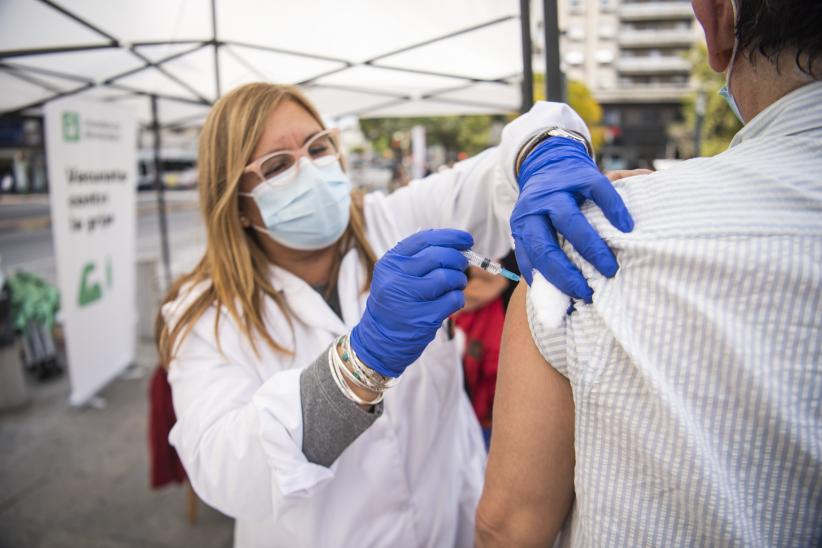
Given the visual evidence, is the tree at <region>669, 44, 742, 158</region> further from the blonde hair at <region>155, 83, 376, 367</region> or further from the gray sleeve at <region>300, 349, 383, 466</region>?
the gray sleeve at <region>300, 349, 383, 466</region>

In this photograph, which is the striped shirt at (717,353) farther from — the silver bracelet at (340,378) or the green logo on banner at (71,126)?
the green logo on banner at (71,126)

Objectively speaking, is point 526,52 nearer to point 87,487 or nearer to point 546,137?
point 546,137

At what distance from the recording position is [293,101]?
4.97ft

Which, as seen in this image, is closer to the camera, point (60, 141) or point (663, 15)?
point (60, 141)

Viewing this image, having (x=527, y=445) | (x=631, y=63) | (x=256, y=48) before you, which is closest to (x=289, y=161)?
(x=527, y=445)

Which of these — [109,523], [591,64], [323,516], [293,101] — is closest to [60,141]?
[109,523]

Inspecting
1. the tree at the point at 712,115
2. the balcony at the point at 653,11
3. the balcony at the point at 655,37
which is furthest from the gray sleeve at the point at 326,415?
the balcony at the point at 653,11

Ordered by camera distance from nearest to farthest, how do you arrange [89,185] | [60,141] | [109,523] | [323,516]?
[323,516] < [109,523] < [60,141] < [89,185]

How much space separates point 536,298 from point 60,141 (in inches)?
150

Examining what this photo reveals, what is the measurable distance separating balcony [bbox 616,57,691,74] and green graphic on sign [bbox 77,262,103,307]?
37131mm

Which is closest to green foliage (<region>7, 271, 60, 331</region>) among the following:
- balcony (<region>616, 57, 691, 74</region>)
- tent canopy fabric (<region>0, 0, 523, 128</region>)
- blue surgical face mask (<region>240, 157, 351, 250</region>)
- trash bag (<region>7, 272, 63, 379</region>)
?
trash bag (<region>7, 272, 63, 379</region>)

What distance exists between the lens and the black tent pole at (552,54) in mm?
1453

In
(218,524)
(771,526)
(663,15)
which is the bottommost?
(218,524)

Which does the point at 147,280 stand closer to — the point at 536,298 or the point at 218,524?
the point at 218,524
